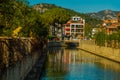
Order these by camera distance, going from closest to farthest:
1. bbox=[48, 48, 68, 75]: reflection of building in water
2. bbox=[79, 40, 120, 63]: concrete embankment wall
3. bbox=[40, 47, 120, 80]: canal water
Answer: bbox=[40, 47, 120, 80]: canal water < bbox=[48, 48, 68, 75]: reflection of building in water < bbox=[79, 40, 120, 63]: concrete embankment wall

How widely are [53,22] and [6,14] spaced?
134622 mm

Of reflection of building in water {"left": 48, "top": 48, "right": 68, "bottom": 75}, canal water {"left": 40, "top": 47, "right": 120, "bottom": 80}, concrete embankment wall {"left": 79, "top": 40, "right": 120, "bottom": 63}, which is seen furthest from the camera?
concrete embankment wall {"left": 79, "top": 40, "right": 120, "bottom": 63}

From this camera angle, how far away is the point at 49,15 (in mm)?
151500

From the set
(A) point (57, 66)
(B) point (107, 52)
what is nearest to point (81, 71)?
(A) point (57, 66)

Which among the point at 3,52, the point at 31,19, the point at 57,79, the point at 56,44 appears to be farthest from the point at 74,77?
the point at 56,44

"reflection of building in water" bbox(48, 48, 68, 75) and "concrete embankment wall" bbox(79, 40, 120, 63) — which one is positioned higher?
"concrete embankment wall" bbox(79, 40, 120, 63)

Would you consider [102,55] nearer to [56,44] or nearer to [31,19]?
[31,19]

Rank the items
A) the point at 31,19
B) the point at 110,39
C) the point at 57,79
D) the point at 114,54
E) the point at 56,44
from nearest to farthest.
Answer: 1. the point at 57,79
2. the point at 31,19
3. the point at 114,54
4. the point at 110,39
5. the point at 56,44

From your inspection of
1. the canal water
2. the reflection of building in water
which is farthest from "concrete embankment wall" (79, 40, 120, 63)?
the reflection of building in water

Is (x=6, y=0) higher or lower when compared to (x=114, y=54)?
higher

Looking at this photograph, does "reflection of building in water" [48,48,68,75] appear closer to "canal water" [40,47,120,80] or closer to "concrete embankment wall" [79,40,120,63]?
"canal water" [40,47,120,80]

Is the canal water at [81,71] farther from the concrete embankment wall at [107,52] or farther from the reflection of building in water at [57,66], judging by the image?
the concrete embankment wall at [107,52]

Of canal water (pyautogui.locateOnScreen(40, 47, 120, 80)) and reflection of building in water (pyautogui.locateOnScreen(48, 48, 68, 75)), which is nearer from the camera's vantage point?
canal water (pyautogui.locateOnScreen(40, 47, 120, 80))

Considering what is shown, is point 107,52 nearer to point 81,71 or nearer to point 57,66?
point 57,66
